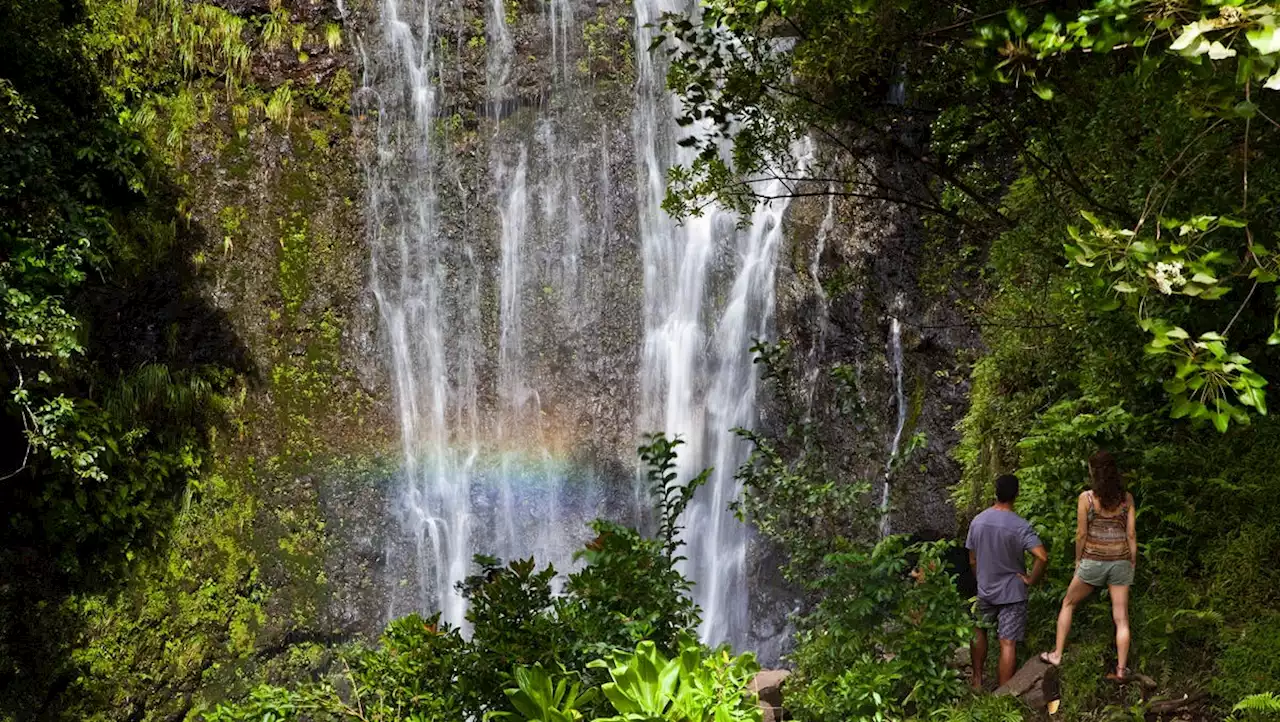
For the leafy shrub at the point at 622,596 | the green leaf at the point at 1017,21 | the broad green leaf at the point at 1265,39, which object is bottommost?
the leafy shrub at the point at 622,596

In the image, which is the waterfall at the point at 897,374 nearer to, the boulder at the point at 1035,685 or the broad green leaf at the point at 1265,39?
the boulder at the point at 1035,685

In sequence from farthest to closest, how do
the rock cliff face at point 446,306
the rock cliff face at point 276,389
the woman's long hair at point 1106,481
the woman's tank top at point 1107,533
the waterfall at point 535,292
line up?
the waterfall at point 535,292, the rock cliff face at point 446,306, the rock cliff face at point 276,389, the woman's tank top at point 1107,533, the woman's long hair at point 1106,481

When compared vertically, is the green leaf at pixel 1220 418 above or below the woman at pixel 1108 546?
above

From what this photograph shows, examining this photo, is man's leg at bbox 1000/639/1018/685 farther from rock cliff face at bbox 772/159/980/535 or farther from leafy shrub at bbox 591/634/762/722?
rock cliff face at bbox 772/159/980/535

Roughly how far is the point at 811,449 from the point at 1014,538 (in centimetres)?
132

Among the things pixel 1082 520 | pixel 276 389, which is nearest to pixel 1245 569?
pixel 1082 520

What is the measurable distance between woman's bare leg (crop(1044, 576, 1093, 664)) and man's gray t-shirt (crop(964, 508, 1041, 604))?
0.28 meters

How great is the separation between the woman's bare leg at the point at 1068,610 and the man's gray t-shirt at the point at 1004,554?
278 millimetres

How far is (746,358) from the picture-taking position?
1242cm

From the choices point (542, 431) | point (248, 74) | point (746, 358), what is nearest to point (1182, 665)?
point (746, 358)

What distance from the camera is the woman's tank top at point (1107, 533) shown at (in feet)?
16.3

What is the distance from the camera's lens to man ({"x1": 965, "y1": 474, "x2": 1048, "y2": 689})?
539cm

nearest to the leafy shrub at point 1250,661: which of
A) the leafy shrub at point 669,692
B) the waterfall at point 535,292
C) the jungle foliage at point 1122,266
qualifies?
the jungle foliage at point 1122,266

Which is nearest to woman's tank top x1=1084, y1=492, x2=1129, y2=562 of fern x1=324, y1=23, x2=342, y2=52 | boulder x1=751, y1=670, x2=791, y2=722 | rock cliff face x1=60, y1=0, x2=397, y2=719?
boulder x1=751, y1=670, x2=791, y2=722
